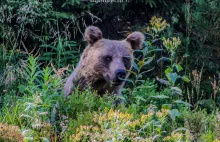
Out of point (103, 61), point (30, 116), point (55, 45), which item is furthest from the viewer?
point (55, 45)

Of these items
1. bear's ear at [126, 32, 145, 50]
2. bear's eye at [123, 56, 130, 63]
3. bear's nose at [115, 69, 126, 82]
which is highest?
bear's ear at [126, 32, 145, 50]

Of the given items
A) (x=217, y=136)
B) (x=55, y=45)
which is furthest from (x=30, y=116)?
(x=55, y=45)

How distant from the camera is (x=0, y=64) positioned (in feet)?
32.6

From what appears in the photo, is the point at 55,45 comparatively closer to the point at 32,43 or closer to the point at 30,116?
the point at 32,43

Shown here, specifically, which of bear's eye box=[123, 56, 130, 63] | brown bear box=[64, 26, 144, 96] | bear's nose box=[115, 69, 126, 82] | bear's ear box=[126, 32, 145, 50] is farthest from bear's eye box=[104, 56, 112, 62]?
bear's ear box=[126, 32, 145, 50]

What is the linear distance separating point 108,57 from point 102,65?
161 mm

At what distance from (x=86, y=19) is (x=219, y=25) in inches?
98.8

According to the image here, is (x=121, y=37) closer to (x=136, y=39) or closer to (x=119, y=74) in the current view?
(x=136, y=39)

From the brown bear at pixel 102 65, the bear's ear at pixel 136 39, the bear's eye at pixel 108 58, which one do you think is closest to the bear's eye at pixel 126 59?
the brown bear at pixel 102 65

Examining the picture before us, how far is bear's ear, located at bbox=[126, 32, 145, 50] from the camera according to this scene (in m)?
8.73

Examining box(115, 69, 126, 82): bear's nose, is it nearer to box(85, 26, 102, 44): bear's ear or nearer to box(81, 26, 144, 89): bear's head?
box(81, 26, 144, 89): bear's head

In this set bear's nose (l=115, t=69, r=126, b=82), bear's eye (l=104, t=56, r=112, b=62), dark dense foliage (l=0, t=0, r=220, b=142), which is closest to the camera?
bear's nose (l=115, t=69, r=126, b=82)

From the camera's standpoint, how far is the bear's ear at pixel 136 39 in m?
8.73

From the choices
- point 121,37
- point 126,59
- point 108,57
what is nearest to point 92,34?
point 108,57
